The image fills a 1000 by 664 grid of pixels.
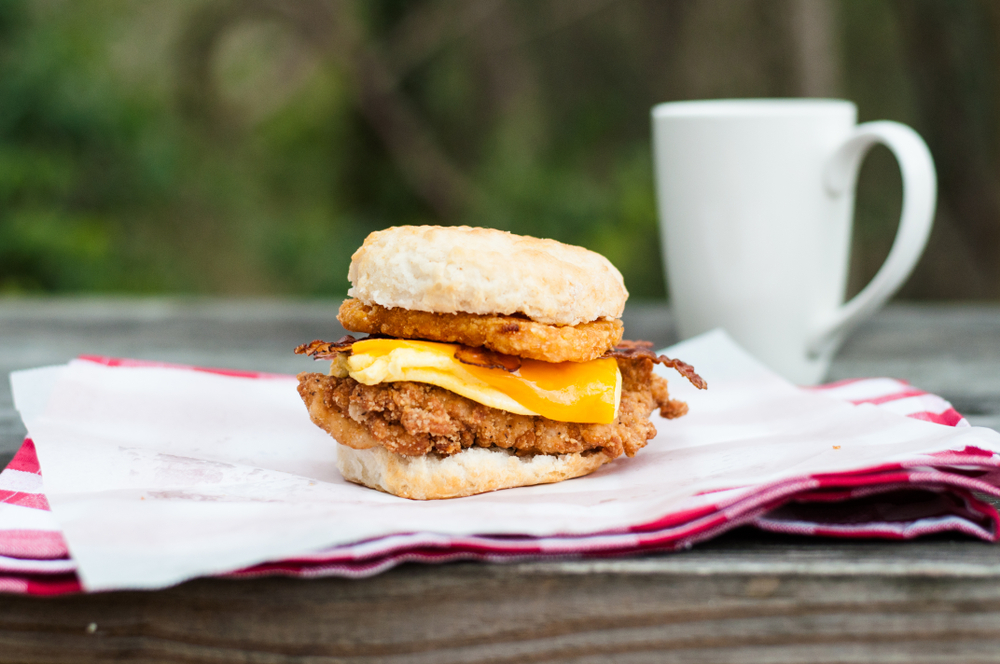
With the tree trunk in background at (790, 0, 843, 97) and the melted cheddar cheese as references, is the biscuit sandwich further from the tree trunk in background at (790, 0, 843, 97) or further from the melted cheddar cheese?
the tree trunk in background at (790, 0, 843, 97)

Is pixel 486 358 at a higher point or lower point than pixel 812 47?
lower

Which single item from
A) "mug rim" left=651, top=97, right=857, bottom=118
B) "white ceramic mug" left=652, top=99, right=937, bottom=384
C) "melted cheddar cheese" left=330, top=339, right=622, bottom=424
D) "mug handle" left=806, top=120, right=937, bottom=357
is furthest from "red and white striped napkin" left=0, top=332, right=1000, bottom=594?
"mug rim" left=651, top=97, right=857, bottom=118

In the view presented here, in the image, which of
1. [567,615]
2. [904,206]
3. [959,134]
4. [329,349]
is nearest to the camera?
[567,615]

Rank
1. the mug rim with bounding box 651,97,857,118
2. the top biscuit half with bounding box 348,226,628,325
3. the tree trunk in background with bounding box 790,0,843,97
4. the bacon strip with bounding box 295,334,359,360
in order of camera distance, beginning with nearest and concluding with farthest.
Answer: the top biscuit half with bounding box 348,226,628,325 < the bacon strip with bounding box 295,334,359,360 < the mug rim with bounding box 651,97,857,118 < the tree trunk in background with bounding box 790,0,843,97

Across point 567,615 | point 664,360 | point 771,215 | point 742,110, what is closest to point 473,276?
point 664,360

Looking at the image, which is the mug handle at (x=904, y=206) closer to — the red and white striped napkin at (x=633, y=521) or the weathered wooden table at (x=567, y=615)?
the red and white striped napkin at (x=633, y=521)

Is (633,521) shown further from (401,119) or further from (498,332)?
(401,119)

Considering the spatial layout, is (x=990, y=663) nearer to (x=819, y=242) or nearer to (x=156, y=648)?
(x=156, y=648)
